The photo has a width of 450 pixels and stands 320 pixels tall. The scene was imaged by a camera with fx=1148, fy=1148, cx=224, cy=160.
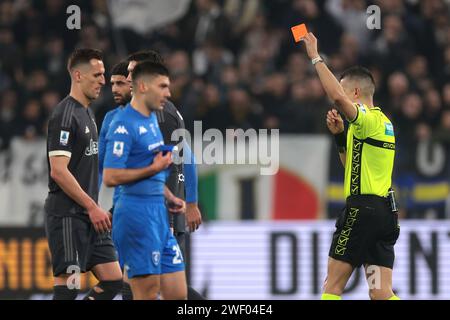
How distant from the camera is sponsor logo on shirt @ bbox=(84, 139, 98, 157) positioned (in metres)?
9.04

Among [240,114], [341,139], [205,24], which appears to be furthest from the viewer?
[205,24]

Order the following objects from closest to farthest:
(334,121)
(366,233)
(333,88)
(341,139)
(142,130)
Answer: (142,130) → (333,88) → (366,233) → (334,121) → (341,139)

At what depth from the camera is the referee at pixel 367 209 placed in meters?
9.05

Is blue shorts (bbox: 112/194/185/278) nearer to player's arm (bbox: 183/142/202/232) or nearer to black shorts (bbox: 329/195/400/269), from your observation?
player's arm (bbox: 183/142/202/232)

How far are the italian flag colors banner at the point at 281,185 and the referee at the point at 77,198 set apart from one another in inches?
200

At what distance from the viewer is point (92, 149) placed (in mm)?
9078

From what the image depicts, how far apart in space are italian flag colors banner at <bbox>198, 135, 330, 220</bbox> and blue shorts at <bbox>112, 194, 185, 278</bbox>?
581 cm

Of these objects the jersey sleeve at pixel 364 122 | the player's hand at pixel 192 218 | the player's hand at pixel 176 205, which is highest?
the jersey sleeve at pixel 364 122

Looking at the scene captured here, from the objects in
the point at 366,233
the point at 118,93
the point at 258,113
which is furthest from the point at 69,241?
the point at 258,113

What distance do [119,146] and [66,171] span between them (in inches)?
28.2

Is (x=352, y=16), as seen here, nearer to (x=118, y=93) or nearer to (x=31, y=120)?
(x=31, y=120)

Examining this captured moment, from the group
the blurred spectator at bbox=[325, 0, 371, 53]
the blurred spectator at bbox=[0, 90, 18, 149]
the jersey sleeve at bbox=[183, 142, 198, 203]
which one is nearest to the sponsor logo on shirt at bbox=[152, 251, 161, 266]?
the jersey sleeve at bbox=[183, 142, 198, 203]

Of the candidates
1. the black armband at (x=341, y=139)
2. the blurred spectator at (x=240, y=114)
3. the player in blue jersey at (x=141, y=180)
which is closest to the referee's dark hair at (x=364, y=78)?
the black armband at (x=341, y=139)

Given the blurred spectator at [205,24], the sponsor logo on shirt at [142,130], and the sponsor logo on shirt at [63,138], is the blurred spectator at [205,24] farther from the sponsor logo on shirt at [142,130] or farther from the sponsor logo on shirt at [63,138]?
the sponsor logo on shirt at [142,130]
